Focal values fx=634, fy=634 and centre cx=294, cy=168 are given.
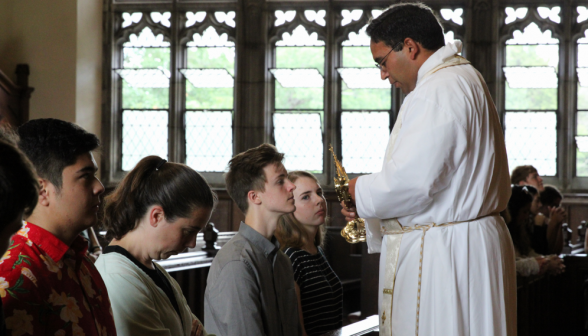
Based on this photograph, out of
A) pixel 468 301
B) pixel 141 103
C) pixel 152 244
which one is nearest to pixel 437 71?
pixel 468 301

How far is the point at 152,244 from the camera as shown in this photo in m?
1.84

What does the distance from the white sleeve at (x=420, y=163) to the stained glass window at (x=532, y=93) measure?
23.5 ft

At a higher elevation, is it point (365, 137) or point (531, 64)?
point (531, 64)

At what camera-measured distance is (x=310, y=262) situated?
2889 millimetres

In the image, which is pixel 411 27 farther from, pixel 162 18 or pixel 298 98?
pixel 162 18

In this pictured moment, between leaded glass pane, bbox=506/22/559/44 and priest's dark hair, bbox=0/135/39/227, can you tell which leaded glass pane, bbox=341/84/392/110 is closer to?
leaded glass pane, bbox=506/22/559/44

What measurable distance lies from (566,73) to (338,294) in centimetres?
703

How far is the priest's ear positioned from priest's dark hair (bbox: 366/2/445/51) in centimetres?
1

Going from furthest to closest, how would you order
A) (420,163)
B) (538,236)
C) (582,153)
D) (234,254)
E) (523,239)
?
(582,153) < (538,236) < (523,239) < (234,254) < (420,163)

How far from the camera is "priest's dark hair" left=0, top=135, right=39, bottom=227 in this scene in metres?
0.94

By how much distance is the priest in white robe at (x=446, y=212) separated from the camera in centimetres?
210

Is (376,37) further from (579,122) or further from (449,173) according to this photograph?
(579,122)

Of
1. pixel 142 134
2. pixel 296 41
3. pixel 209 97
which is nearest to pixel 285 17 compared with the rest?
pixel 296 41

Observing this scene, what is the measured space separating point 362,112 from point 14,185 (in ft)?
27.6
